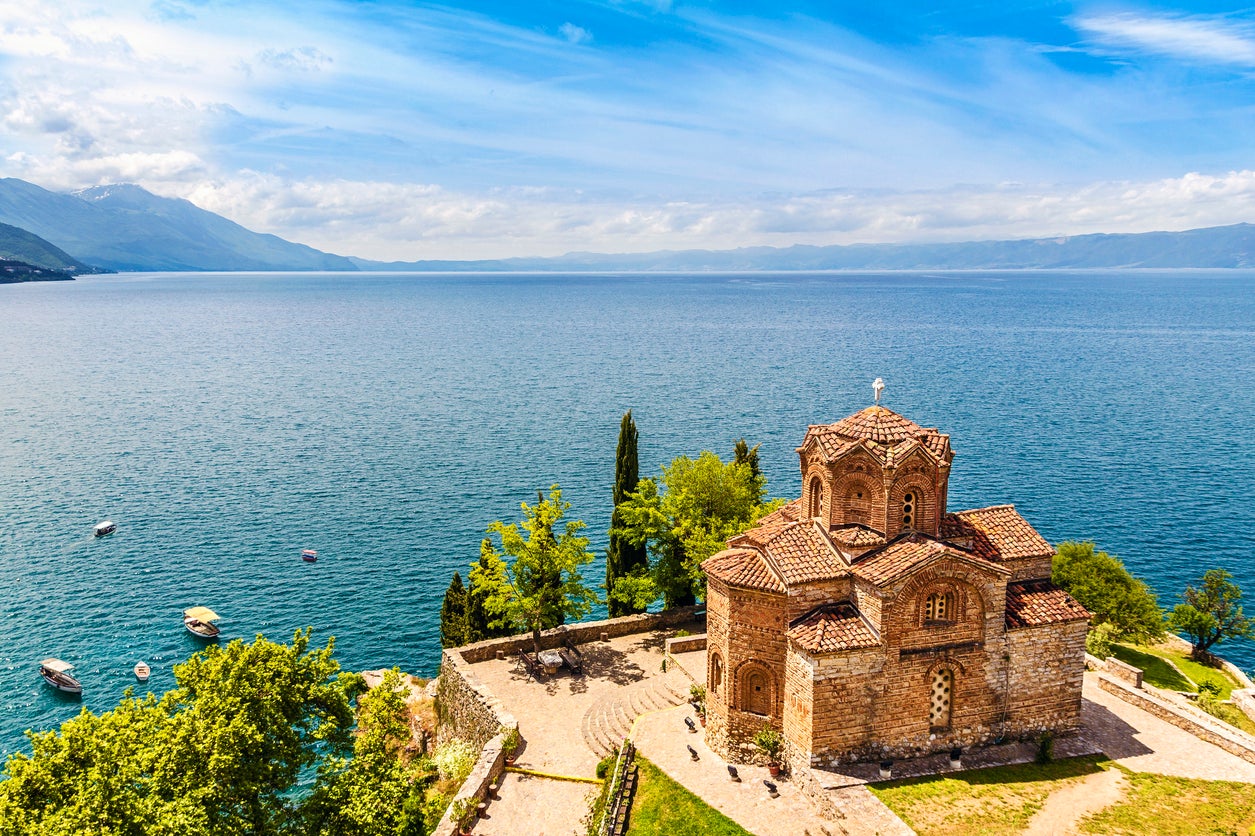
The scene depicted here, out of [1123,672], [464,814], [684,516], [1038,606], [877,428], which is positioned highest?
[877,428]

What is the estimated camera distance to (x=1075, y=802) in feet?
88.3

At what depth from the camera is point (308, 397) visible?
366 ft

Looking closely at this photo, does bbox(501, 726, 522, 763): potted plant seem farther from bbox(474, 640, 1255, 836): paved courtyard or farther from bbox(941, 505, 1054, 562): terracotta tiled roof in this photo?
bbox(941, 505, 1054, 562): terracotta tiled roof

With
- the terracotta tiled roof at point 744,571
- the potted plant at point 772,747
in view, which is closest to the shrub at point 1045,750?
the potted plant at point 772,747

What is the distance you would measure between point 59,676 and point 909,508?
1844 inches

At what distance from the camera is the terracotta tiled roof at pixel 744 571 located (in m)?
29.2

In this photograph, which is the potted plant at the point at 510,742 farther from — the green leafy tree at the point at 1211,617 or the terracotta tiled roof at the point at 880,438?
the green leafy tree at the point at 1211,617

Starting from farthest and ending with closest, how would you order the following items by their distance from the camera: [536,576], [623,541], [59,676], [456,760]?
1. [623,541]
2. [59,676]
3. [536,576]
4. [456,760]

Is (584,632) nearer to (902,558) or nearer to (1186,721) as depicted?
(902,558)

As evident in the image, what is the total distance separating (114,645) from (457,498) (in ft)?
91.5

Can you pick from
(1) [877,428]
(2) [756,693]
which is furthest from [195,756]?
(1) [877,428]

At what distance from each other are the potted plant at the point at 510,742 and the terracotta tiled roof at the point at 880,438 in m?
17.0

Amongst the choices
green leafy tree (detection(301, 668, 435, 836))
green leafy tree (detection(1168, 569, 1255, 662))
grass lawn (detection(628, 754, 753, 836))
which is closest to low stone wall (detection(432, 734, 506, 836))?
green leafy tree (detection(301, 668, 435, 836))

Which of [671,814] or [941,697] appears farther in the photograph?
[941,697]
